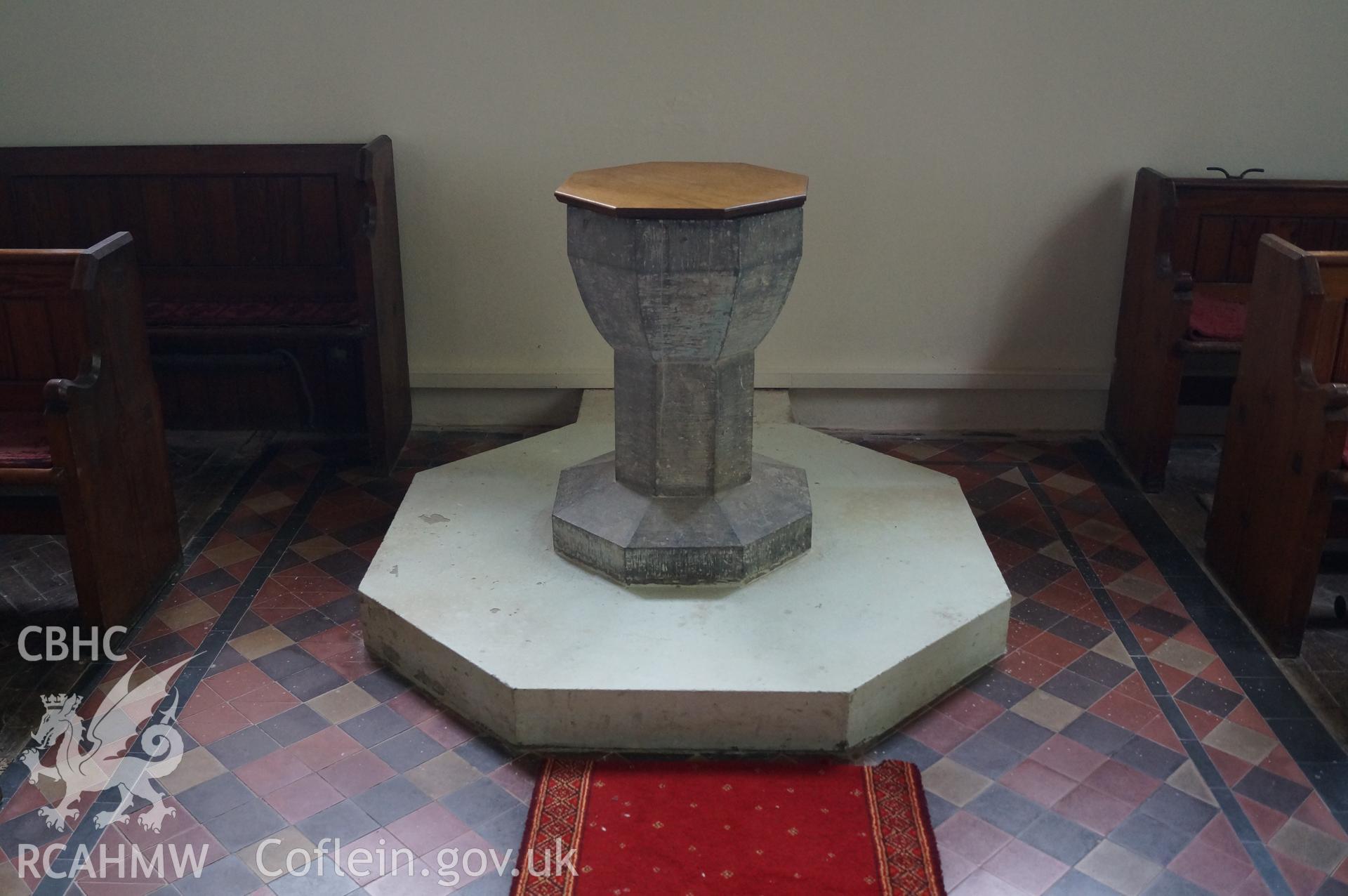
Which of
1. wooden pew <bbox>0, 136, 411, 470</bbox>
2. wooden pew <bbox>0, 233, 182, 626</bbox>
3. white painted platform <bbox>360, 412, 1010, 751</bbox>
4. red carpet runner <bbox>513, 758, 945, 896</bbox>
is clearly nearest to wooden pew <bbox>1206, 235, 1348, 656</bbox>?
white painted platform <bbox>360, 412, 1010, 751</bbox>

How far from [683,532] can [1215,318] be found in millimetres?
2501

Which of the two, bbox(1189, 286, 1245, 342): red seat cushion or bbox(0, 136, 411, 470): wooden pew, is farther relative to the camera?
bbox(0, 136, 411, 470): wooden pew

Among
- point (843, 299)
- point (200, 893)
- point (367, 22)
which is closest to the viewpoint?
point (200, 893)

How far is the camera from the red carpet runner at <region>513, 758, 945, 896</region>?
280 centimetres

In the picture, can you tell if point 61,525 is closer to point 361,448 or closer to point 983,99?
point 361,448

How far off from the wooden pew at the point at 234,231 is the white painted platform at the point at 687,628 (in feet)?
3.77

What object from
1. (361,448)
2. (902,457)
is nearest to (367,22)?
(361,448)

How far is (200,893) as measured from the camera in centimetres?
281

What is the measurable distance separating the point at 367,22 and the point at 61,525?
8.01 ft

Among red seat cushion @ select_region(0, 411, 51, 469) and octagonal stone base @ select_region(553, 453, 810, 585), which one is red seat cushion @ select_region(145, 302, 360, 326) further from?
octagonal stone base @ select_region(553, 453, 810, 585)

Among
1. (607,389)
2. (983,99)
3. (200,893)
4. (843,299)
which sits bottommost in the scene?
(200,893)

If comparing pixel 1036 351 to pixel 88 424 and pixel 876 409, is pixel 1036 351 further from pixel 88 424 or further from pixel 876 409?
pixel 88 424

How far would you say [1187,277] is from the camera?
4.67 metres

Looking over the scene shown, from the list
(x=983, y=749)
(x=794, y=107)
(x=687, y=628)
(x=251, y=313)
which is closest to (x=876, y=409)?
(x=794, y=107)
